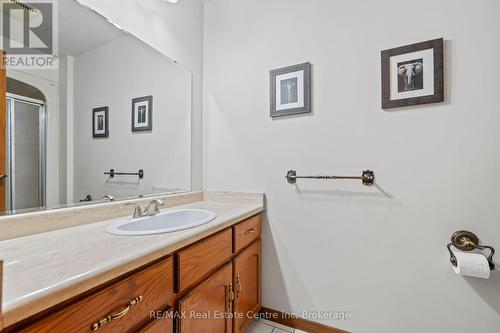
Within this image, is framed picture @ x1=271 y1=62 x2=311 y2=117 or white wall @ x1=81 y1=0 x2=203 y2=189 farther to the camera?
framed picture @ x1=271 y1=62 x2=311 y2=117

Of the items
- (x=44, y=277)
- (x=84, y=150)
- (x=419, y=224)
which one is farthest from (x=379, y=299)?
(x=84, y=150)

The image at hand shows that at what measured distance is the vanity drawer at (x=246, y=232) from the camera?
1.27 meters

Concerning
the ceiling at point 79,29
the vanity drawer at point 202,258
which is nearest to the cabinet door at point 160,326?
the vanity drawer at point 202,258

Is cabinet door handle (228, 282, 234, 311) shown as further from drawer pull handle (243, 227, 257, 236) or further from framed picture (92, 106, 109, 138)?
framed picture (92, 106, 109, 138)

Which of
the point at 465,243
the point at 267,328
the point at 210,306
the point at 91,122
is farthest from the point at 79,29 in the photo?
the point at 465,243

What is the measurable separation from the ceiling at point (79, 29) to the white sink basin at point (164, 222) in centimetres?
82

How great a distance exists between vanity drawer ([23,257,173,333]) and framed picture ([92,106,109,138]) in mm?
792

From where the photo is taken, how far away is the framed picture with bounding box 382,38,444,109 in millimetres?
1157

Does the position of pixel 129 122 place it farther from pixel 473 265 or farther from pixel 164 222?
pixel 473 265

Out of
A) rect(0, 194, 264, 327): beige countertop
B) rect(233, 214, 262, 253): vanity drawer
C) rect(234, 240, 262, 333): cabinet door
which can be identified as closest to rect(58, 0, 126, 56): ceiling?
rect(0, 194, 264, 327): beige countertop

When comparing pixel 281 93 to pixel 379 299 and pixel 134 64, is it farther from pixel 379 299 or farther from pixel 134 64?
pixel 379 299

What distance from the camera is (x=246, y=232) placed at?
1382 millimetres

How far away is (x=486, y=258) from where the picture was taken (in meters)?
1.06

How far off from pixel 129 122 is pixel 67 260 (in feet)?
2.98
